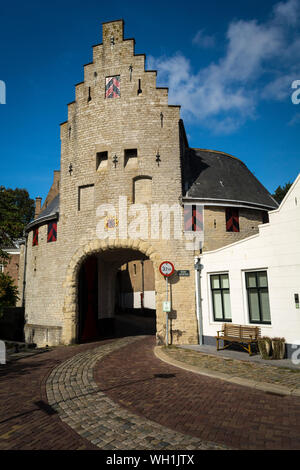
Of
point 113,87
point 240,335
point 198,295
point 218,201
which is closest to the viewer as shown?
point 240,335

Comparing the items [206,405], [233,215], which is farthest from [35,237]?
[206,405]

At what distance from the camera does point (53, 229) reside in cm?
1482

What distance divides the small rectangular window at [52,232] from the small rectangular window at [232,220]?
8.72 meters

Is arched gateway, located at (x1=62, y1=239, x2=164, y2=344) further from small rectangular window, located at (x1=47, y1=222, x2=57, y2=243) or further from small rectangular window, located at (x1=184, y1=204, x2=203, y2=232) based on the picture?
small rectangular window, located at (x1=47, y1=222, x2=57, y2=243)

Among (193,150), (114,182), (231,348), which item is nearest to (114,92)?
(114,182)

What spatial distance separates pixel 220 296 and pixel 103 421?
7.32 metres

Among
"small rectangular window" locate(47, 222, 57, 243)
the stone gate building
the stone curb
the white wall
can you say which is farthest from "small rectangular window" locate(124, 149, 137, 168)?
the stone curb

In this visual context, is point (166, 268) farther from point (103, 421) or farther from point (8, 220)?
point (8, 220)

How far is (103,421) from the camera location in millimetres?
4645

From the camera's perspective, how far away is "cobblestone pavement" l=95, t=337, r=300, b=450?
4.06 metres

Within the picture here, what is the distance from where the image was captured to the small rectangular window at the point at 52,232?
577 inches

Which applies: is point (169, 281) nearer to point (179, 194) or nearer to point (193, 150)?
point (179, 194)

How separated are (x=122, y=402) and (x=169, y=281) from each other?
6759 mm
